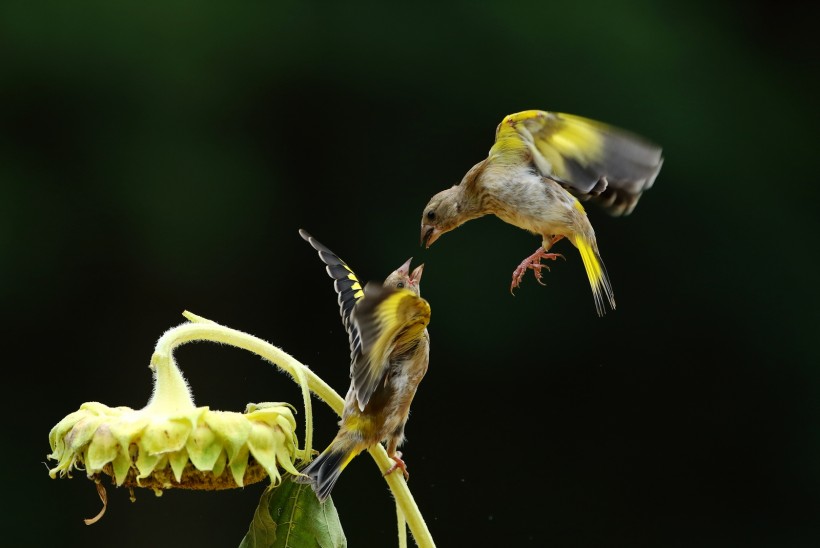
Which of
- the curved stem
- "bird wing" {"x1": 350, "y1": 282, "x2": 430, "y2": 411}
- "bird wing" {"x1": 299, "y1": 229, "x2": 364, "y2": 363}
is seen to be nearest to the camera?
"bird wing" {"x1": 350, "y1": 282, "x2": 430, "y2": 411}

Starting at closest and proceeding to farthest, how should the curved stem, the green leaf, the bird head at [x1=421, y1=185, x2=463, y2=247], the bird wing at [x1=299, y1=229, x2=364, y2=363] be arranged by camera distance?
the curved stem < the green leaf < the bird wing at [x1=299, y1=229, x2=364, y2=363] < the bird head at [x1=421, y1=185, x2=463, y2=247]

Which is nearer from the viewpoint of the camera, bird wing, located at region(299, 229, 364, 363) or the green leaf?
the green leaf

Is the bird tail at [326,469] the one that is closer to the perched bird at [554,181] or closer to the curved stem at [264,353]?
the curved stem at [264,353]

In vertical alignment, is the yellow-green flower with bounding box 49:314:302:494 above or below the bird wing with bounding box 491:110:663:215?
below

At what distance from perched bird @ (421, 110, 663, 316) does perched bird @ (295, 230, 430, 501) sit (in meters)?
0.18

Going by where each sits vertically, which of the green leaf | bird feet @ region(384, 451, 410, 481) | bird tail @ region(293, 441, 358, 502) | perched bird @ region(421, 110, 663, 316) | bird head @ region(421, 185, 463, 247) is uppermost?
perched bird @ region(421, 110, 663, 316)

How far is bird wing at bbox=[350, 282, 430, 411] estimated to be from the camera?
1361 millimetres

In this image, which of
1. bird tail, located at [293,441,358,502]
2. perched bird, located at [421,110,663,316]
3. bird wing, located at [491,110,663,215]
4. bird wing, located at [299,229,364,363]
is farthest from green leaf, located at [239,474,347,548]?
bird wing, located at [491,110,663,215]

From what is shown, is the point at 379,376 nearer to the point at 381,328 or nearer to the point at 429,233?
the point at 381,328

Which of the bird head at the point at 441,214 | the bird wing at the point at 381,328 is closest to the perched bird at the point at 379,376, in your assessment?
the bird wing at the point at 381,328

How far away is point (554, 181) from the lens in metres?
1.85

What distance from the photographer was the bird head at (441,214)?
1915 millimetres

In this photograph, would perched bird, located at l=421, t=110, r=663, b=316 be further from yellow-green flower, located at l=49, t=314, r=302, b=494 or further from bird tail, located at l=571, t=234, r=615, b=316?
yellow-green flower, located at l=49, t=314, r=302, b=494

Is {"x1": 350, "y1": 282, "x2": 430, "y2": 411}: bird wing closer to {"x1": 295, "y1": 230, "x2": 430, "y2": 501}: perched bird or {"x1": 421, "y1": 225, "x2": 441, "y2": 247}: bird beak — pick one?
{"x1": 295, "y1": 230, "x2": 430, "y2": 501}: perched bird
